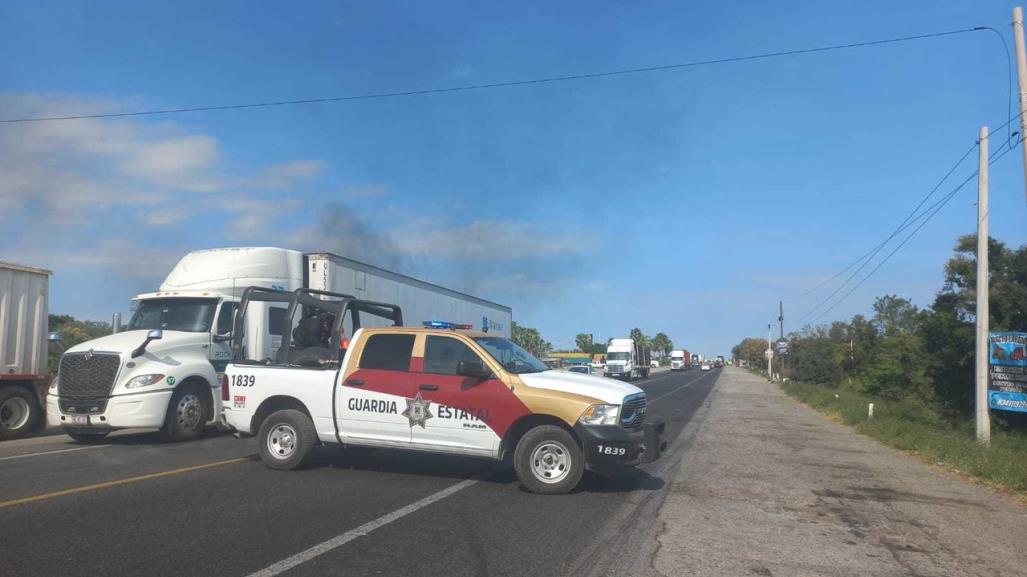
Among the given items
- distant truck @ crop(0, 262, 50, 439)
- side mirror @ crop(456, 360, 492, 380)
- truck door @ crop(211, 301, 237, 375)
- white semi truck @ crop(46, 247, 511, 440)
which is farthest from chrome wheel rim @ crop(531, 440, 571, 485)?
distant truck @ crop(0, 262, 50, 439)

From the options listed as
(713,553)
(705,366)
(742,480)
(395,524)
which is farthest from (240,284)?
(705,366)

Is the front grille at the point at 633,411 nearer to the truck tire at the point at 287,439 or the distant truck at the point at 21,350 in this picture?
the truck tire at the point at 287,439

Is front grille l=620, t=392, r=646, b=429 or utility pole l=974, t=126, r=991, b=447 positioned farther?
utility pole l=974, t=126, r=991, b=447

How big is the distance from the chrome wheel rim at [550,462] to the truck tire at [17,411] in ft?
34.9

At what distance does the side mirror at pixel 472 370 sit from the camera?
28.4 feet

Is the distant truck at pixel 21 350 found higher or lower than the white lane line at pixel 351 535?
higher

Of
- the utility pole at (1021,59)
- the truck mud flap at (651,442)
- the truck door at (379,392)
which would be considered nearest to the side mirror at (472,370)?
the truck door at (379,392)

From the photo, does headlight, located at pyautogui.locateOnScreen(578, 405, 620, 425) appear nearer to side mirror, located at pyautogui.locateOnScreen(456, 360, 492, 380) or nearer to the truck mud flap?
the truck mud flap

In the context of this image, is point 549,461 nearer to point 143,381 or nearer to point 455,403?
point 455,403

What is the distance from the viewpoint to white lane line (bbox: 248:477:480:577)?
5552 millimetres

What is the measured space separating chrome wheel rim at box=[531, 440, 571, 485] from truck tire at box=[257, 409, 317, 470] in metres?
3.04

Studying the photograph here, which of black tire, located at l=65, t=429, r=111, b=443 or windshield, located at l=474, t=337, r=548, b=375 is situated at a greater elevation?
windshield, located at l=474, t=337, r=548, b=375

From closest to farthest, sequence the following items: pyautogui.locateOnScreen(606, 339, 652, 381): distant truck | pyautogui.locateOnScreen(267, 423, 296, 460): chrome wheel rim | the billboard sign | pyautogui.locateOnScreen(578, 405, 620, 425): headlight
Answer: pyautogui.locateOnScreen(578, 405, 620, 425): headlight, pyautogui.locateOnScreen(267, 423, 296, 460): chrome wheel rim, the billboard sign, pyautogui.locateOnScreen(606, 339, 652, 381): distant truck

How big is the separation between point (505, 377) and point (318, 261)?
8538mm
